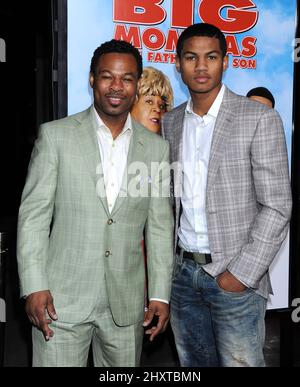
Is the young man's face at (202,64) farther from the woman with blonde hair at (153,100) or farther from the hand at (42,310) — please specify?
the hand at (42,310)

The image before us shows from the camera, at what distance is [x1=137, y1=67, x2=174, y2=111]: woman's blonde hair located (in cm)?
321

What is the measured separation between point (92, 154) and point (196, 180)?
542 mm

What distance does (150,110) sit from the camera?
327 centimetres

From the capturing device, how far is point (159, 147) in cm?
254

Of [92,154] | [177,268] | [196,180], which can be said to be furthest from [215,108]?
[177,268]

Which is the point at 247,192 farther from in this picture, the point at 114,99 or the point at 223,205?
the point at 114,99

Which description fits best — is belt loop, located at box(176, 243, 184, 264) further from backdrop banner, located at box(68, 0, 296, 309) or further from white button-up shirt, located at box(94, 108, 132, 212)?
backdrop banner, located at box(68, 0, 296, 309)

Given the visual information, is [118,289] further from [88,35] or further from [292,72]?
[292,72]

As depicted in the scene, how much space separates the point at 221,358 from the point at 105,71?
148 centimetres

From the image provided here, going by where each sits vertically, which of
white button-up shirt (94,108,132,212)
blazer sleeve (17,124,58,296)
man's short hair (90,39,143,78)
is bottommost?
blazer sleeve (17,124,58,296)

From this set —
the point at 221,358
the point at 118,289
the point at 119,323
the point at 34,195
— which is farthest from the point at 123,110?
the point at 221,358

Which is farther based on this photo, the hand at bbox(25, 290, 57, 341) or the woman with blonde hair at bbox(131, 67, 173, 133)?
the woman with blonde hair at bbox(131, 67, 173, 133)

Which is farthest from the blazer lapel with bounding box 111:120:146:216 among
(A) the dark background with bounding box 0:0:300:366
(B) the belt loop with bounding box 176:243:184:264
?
(A) the dark background with bounding box 0:0:300:366

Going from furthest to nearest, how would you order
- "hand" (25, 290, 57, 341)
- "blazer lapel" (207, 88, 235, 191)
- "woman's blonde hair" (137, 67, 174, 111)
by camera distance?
"woman's blonde hair" (137, 67, 174, 111) < "blazer lapel" (207, 88, 235, 191) < "hand" (25, 290, 57, 341)
